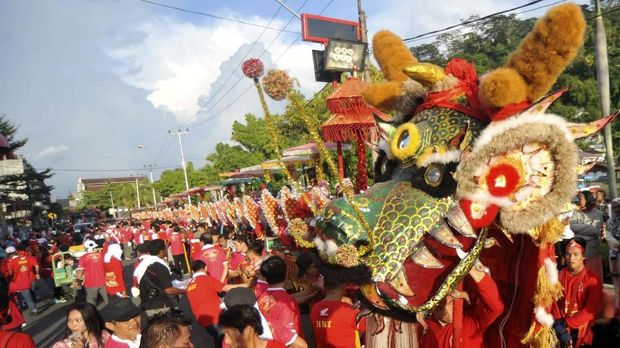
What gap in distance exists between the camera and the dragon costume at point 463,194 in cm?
191

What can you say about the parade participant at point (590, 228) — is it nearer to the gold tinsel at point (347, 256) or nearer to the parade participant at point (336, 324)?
the parade participant at point (336, 324)

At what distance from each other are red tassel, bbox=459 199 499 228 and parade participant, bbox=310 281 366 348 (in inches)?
70.5

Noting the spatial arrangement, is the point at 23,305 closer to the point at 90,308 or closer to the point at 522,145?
the point at 90,308

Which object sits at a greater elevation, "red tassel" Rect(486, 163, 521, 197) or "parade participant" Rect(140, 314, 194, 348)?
"red tassel" Rect(486, 163, 521, 197)

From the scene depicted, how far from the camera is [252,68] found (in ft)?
7.07

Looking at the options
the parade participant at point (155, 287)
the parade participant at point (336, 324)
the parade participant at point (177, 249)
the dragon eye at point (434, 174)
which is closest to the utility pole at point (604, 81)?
the parade participant at point (336, 324)

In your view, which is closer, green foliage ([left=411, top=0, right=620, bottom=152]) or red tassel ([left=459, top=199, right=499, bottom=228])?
red tassel ([left=459, top=199, right=499, bottom=228])

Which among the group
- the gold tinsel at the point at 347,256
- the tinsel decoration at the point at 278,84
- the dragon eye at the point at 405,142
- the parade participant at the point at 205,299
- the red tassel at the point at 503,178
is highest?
the tinsel decoration at the point at 278,84

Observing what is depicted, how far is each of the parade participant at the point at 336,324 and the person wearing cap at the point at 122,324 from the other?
4.39ft

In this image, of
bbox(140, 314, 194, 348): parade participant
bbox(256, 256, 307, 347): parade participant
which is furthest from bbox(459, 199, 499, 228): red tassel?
bbox(256, 256, 307, 347): parade participant

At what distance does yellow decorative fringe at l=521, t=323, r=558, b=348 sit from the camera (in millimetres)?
2293

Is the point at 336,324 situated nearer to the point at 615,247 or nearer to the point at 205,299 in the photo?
the point at 205,299

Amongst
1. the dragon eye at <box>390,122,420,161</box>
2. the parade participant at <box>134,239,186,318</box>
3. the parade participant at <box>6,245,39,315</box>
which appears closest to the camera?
the dragon eye at <box>390,122,420,161</box>

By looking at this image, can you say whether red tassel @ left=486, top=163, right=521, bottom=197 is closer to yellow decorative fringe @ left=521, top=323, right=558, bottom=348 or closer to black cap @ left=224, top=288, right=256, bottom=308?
yellow decorative fringe @ left=521, top=323, right=558, bottom=348
